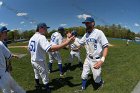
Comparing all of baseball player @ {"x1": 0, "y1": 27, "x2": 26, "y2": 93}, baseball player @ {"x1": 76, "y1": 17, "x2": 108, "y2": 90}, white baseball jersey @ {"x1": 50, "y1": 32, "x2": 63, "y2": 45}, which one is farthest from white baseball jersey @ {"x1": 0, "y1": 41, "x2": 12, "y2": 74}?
white baseball jersey @ {"x1": 50, "y1": 32, "x2": 63, "y2": 45}

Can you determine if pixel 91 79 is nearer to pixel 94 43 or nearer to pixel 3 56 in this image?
pixel 94 43

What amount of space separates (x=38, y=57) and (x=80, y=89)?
1879 mm

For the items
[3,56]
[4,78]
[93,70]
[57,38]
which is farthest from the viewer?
[57,38]

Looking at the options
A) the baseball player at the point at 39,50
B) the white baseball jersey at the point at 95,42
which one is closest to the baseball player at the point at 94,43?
the white baseball jersey at the point at 95,42

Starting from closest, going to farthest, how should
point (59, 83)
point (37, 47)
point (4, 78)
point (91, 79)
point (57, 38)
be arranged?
point (4, 78) < point (37, 47) < point (59, 83) < point (91, 79) < point (57, 38)

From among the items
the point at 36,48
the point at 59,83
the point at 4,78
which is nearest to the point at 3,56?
the point at 4,78

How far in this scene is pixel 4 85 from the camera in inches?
292

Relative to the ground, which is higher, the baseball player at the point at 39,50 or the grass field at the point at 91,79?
the baseball player at the point at 39,50

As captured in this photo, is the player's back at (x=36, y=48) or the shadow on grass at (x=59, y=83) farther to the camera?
the shadow on grass at (x=59, y=83)

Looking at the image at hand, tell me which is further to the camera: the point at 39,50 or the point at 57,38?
the point at 57,38

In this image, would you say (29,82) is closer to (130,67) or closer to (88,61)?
(88,61)

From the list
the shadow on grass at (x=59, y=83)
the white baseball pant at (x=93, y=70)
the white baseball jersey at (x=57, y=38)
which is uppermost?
the white baseball jersey at (x=57, y=38)

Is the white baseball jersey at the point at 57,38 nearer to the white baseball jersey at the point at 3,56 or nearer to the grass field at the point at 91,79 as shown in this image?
the grass field at the point at 91,79

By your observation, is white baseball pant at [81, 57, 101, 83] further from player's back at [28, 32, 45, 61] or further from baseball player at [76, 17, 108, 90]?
player's back at [28, 32, 45, 61]
